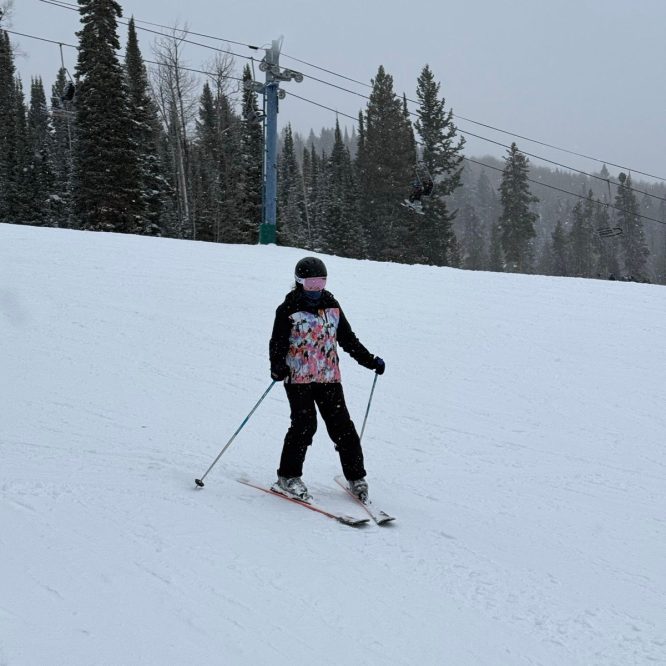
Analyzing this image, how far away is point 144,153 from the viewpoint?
33438 mm

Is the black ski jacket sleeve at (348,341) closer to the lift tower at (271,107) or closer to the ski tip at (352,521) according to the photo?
the ski tip at (352,521)

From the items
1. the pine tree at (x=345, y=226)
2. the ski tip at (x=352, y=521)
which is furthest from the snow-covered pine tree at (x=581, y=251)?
the ski tip at (x=352, y=521)

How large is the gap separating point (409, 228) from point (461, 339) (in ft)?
114

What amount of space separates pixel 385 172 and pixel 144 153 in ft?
58.8

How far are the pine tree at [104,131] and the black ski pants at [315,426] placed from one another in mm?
26644

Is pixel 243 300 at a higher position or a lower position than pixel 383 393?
higher

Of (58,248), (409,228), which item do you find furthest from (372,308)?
(409,228)

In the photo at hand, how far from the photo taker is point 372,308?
9844 millimetres

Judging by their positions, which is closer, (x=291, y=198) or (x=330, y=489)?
(x=330, y=489)

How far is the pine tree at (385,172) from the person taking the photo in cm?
4288

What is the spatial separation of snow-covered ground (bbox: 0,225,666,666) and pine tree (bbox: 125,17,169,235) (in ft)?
70.3

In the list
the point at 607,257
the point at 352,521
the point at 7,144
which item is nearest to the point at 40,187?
the point at 7,144

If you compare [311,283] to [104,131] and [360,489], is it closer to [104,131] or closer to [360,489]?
[360,489]

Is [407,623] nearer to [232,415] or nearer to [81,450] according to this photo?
[81,450]
